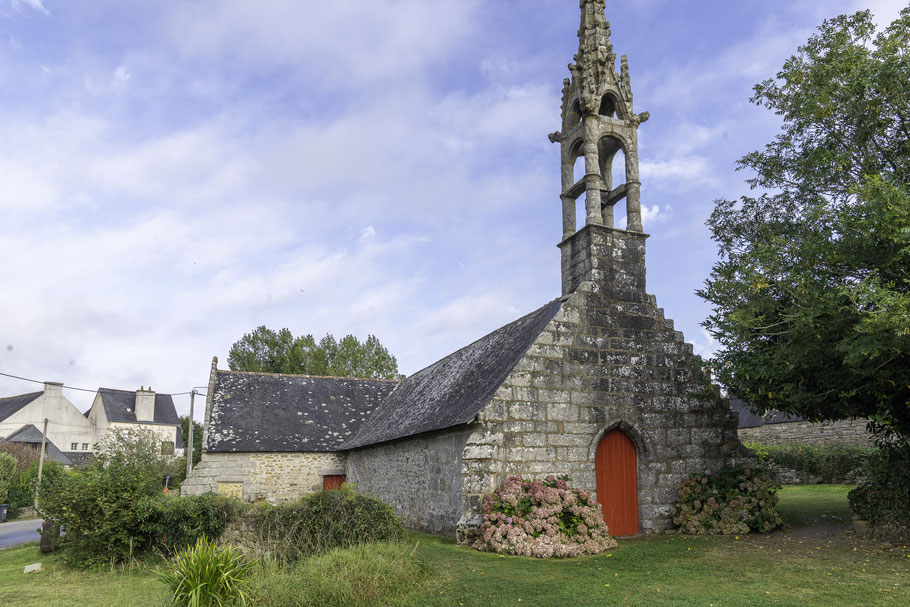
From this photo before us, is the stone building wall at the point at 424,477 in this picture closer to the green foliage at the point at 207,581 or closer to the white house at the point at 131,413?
the green foliage at the point at 207,581

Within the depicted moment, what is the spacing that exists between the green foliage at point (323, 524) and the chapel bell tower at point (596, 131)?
6249 millimetres

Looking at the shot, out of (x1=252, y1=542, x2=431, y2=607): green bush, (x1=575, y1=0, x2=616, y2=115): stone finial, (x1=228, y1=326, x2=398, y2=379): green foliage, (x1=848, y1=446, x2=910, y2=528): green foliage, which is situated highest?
(x1=575, y1=0, x2=616, y2=115): stone finial

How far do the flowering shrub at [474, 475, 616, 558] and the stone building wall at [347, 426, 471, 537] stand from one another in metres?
0.87

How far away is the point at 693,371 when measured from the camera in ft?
40.3

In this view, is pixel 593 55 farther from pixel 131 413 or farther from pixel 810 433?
pixel 131 413

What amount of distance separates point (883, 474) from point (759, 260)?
13.0 ft

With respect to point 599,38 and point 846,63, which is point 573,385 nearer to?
point 846,63

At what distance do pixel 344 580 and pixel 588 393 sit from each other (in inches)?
242

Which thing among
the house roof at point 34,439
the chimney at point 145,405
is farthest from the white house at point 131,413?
A: the house roof at point 34,439

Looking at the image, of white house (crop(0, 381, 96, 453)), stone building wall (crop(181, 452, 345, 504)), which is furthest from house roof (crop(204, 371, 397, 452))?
white house (crop(0, 381, 96, 453))

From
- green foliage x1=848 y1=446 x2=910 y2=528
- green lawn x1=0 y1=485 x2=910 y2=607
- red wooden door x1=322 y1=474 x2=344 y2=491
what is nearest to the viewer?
green lawn x1=0 y1=485 x2=910 y2=607

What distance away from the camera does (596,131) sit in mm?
13258

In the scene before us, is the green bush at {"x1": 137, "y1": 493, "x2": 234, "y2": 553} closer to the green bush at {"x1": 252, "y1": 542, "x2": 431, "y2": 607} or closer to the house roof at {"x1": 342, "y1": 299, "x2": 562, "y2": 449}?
the green bush at {"x1": 252, "y1": 542, "x2": 431, "y2": 607}

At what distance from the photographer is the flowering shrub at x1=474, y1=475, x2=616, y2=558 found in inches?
372
